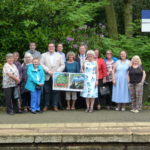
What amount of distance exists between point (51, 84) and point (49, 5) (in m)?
2.96

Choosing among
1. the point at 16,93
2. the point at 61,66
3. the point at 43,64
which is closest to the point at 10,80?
the point at 16,93

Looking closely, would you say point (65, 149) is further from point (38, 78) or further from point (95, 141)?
point (38, 78)

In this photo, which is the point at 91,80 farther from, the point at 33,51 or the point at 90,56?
the point at 33,51

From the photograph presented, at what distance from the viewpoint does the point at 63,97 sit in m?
10.4

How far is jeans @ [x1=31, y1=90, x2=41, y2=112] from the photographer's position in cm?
952

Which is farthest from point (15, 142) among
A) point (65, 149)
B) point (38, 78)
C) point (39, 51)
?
point (39, 51)

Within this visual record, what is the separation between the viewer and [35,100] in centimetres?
955

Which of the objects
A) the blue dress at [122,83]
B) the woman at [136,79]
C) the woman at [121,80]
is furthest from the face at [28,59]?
the woman at [136,79]

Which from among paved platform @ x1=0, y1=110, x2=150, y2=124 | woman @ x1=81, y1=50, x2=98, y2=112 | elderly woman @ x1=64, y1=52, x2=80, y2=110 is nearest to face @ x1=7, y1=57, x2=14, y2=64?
paved platform @ x1=0, y1=110, x2=150, y2=124

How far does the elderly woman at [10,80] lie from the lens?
923 centimetres

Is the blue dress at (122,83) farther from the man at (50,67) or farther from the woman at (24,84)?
the woman at (24,84)

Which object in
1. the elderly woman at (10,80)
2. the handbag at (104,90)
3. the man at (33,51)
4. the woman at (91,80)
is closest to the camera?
the elderly woman at (10,80)

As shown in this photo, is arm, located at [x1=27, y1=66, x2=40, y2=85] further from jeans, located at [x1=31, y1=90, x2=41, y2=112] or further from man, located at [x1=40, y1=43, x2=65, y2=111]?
man, located at [x1=40, y1=43, x2=65, y2=111]

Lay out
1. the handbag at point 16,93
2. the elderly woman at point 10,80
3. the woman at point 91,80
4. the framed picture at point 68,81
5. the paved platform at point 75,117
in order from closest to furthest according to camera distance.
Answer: the paved platform at point 75,117
the elderly woman at point 10,80
the handbag at point 16,93
the woman at point 91,80
the framed picture at point 68,81
